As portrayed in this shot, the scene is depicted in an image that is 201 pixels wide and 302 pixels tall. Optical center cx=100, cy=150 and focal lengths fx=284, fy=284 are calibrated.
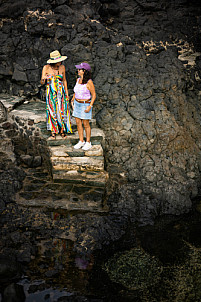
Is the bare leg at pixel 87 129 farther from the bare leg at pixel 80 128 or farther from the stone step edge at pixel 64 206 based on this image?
the stone step edge at pixel 64 206

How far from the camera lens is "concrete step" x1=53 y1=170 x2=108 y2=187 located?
6.07 m

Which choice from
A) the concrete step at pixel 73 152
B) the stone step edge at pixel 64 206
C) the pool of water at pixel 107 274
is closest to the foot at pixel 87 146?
the concrete step at pixel 73 152

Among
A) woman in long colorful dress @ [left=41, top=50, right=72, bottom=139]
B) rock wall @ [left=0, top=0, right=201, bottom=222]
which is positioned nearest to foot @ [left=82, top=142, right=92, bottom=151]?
woman in long colorful dress @ [left=41, top=50, right=72, bottom=139]

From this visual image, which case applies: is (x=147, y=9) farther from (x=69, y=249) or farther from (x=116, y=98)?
(x=69, y=249)

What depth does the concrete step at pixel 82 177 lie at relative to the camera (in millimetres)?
6074

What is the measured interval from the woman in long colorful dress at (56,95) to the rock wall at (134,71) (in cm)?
137

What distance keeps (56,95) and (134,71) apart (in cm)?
280

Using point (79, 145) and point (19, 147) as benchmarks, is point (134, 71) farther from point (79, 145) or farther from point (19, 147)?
point (19, 147)

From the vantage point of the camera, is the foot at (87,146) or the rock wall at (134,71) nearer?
the foot at (87,146)

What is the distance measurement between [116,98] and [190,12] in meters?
4.17

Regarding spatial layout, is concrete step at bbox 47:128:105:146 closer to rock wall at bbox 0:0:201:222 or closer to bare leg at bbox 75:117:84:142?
bare leg at bbox 75:117:84:142

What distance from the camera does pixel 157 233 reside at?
17.5 feet

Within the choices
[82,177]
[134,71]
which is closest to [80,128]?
[82,177]

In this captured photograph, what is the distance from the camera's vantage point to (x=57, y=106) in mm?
6301
